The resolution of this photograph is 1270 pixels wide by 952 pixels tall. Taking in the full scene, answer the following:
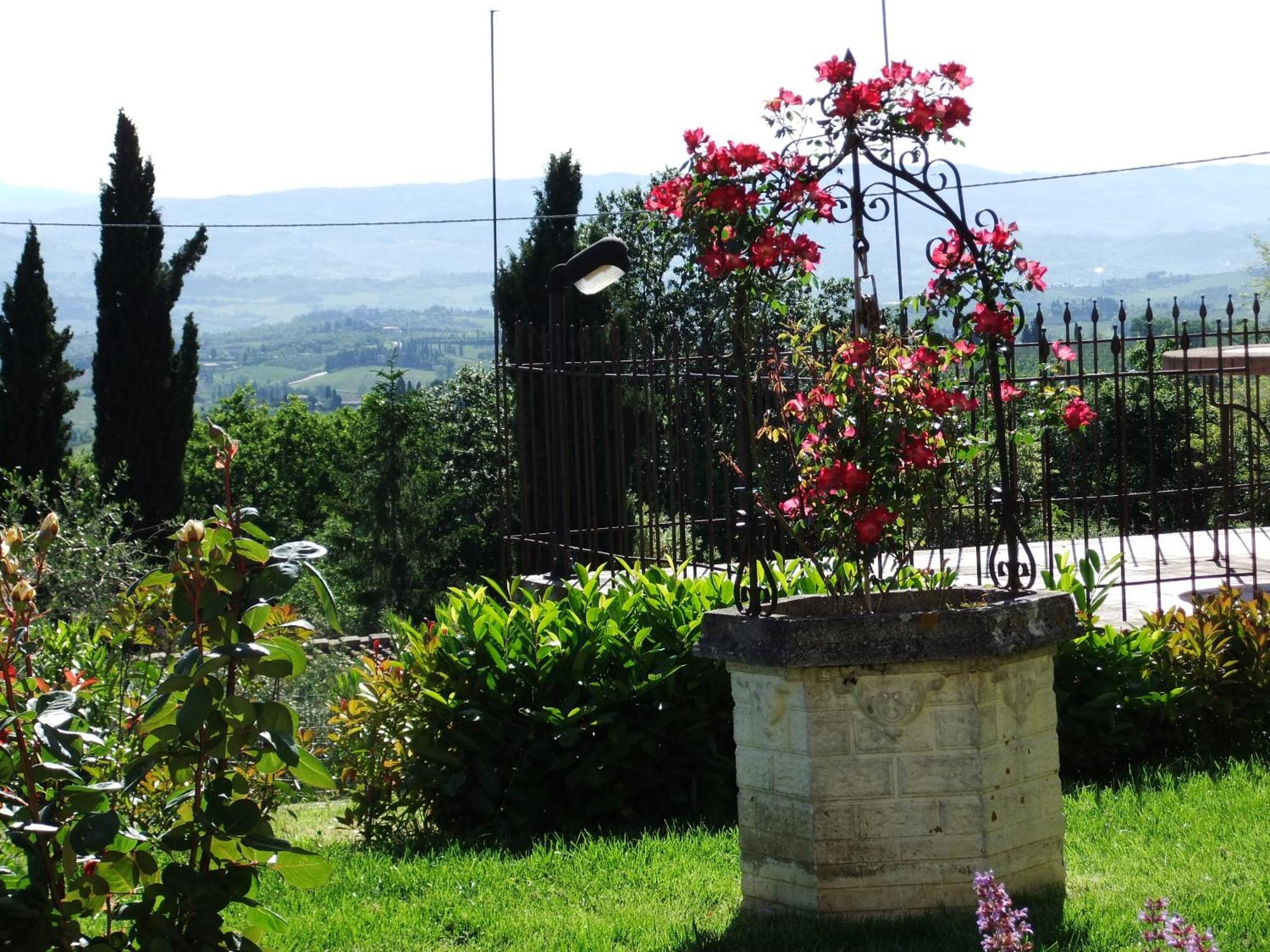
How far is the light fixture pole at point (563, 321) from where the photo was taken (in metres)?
8.12

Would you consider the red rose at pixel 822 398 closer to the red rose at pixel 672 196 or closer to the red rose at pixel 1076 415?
the red rose at pixel 672 196

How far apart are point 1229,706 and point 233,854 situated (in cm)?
462

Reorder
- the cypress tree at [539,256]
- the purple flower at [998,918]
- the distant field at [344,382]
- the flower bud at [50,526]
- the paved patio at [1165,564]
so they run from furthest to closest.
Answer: the distant field at [344,382] → the cypress tree at [539,256] → the paved patio at [1165,564] → the flower bud at [50,526] → the purple flower at [998,918]

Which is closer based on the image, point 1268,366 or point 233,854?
point 233,854

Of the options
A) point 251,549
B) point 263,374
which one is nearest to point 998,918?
point 251,549

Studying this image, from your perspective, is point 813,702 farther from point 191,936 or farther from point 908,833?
point 191,936

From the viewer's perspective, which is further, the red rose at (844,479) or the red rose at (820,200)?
the red rose at (820,200)

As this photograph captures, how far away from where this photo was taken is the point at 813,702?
379 cm

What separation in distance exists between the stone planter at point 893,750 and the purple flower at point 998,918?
3.91 feet

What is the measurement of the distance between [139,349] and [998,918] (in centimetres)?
3094

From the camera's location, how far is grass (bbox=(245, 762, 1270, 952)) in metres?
3.78

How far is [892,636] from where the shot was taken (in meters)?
3.74

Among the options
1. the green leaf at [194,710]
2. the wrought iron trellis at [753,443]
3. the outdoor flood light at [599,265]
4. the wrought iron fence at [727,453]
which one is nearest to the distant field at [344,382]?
the wrought iron trellis at [753,443]

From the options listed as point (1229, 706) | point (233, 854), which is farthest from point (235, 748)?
point (1229, 706)
